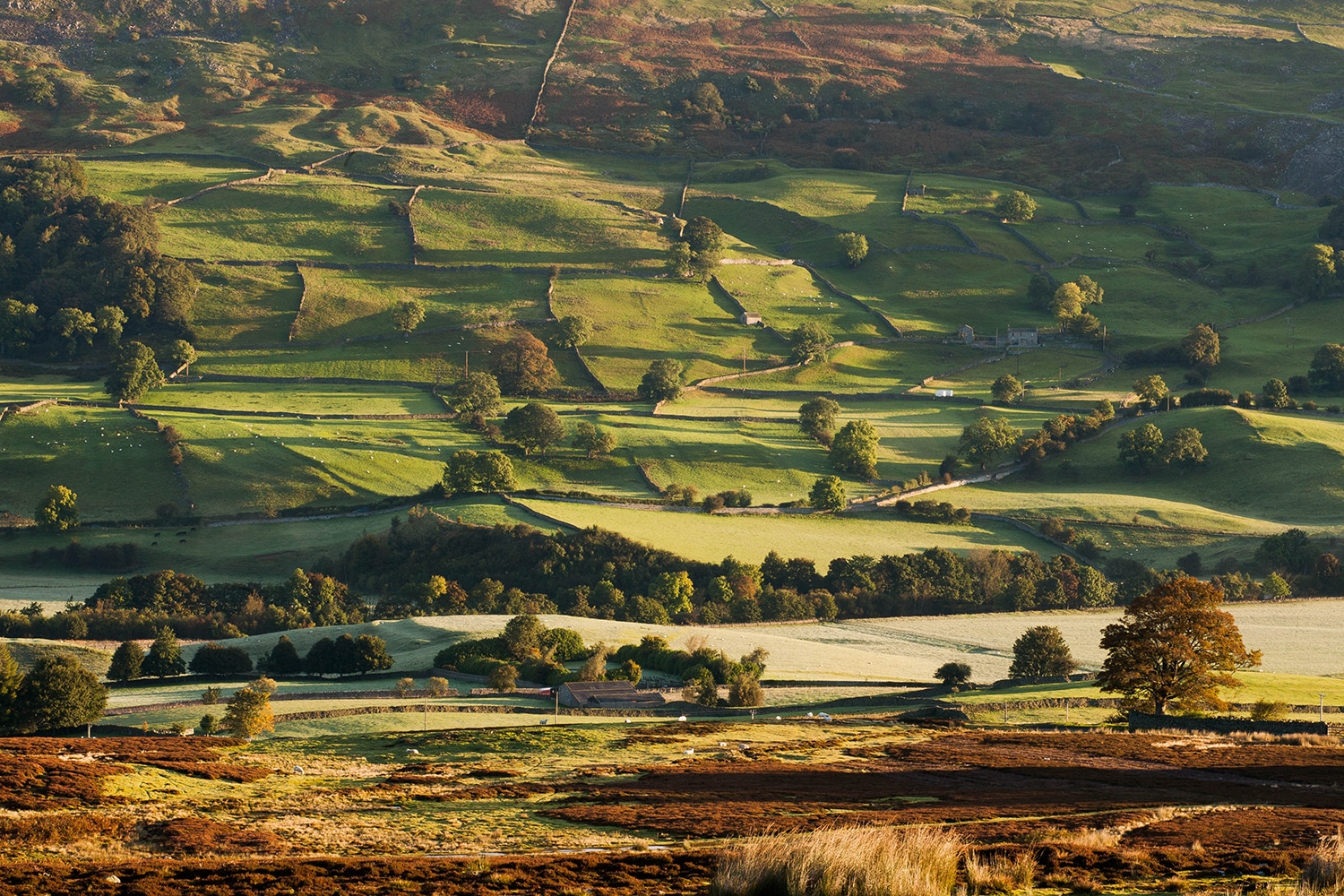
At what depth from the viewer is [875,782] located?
42000 millimetres

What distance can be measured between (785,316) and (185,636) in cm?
8999

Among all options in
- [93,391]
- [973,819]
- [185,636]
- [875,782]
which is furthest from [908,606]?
[93,391]

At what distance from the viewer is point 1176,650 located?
59.8 meters

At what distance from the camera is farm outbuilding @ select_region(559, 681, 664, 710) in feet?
211

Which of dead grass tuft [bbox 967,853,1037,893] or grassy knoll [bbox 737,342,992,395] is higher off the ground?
grassy knoll [bbox 737,342,992,395]

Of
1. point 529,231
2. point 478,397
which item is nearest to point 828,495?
point 478,397

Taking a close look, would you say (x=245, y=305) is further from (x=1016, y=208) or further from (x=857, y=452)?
(x=1016, y=208)

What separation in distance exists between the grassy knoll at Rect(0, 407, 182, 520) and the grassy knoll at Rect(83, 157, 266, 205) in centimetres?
5261

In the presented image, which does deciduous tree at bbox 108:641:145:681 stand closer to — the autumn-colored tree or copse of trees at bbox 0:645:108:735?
copse of trees at bbox 0:645:108:735

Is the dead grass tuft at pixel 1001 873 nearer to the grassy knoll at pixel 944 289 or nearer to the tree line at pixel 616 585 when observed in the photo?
the tree line at pixel 616 585

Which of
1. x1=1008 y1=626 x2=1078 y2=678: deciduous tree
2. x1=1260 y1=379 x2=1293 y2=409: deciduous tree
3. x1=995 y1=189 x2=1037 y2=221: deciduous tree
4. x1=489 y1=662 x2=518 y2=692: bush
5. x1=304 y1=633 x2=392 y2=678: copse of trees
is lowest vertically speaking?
x1=304 y1=633 x2=392 y2=678: copse of trees

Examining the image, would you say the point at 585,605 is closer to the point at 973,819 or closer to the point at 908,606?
the point at 908,606

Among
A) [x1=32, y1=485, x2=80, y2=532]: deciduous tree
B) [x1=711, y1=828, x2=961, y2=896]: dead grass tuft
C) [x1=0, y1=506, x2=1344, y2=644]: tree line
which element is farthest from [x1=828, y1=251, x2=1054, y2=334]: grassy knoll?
[x1=711, y1=828, x2=961, y2=896]: dead grass tuft

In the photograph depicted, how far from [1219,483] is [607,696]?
7628cm
